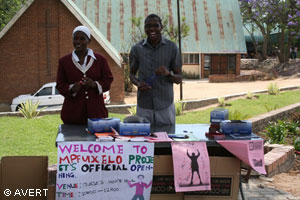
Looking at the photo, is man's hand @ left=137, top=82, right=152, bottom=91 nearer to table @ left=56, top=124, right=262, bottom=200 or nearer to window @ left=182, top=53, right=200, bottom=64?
table @ left=56, top=124, right=262, bottom=200

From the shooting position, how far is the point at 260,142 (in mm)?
3854

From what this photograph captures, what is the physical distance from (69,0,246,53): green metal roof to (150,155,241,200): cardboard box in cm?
2601

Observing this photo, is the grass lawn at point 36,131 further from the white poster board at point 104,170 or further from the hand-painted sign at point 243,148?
the hand-painted sign at point 243,148

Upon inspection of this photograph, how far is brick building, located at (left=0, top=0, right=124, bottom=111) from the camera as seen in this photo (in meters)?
19.1

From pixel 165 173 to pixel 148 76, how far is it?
1.17 m

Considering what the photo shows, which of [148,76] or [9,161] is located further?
[148,76]

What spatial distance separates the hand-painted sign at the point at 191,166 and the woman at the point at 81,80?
1.17 m

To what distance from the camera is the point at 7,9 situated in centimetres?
1786

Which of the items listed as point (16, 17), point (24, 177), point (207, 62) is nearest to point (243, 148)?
point (24, 177)

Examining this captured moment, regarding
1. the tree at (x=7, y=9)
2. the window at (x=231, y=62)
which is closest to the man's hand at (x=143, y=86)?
the tree at (x=7, y=9)

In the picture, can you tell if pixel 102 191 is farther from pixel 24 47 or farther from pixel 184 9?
pixel 184 9

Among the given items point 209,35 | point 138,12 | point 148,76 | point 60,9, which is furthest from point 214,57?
point 148,76

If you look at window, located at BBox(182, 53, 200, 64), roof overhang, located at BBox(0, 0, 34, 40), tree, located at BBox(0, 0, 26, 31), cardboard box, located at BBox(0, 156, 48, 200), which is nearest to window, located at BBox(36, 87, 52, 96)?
tree, located at BBox(0, 0, 26, 31)

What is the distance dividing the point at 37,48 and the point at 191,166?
665 inches
